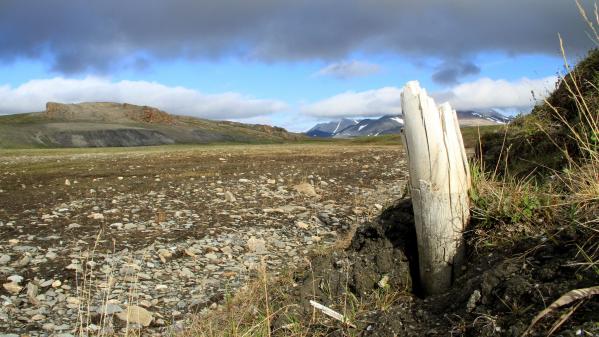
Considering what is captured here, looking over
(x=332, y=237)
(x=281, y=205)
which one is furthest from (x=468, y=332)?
(x=281, y=205)

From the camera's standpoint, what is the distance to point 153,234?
33.5 feet

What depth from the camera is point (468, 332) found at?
4.12m

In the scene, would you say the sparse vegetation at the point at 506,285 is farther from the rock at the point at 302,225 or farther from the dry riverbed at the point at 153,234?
the rock at the point at 302,225

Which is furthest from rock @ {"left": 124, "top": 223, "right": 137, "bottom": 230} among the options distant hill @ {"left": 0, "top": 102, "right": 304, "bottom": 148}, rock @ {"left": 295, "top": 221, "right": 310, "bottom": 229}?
distant hill @ {"left": 0, "top": 102, "right": 304, "bottom": 148}

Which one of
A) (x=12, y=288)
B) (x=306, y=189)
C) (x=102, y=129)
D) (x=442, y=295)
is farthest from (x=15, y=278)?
(x=102, y=129)

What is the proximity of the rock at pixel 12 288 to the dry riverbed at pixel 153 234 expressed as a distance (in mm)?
17

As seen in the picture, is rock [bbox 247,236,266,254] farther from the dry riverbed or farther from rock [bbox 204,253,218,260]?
rock [bbox 204,253,218,260]

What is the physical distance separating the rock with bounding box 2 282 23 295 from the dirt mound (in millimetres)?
166057

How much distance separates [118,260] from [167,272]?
1034 millimetres

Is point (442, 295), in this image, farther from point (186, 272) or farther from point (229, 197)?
point (229, 197)

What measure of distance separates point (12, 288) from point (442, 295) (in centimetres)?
612

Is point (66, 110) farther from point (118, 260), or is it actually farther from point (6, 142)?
point (118, 260)

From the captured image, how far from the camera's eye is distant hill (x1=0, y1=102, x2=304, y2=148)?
387 ft

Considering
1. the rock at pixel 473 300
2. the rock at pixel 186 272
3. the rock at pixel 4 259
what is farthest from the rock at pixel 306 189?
the rock at pixel 473 300
